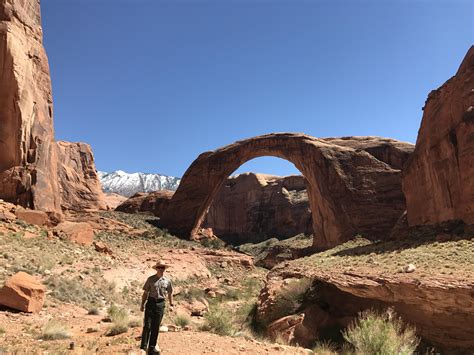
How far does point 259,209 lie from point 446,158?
36.3 meters

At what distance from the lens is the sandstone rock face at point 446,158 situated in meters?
14.0

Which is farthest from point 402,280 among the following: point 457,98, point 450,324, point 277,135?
point 277,135

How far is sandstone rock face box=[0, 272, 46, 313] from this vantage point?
7781mm

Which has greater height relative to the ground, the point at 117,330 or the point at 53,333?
the point at 53,333

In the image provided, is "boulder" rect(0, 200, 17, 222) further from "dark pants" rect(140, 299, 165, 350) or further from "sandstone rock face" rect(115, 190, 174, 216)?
"sandstone rock face" rect(115, 190, 174, 216)

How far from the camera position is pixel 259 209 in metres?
51.2

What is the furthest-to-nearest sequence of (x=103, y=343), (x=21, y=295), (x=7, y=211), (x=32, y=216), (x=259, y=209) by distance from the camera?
1. (x=259, y=209)
2. (x=32, y=216)
3. (x=7, y=211)
4. (x=21, y=295)
5. (x=103, y=343)

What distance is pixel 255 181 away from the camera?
53531 millimetres

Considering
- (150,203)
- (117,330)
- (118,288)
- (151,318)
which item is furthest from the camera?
(150,203)

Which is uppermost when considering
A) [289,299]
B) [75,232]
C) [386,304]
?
[75,232]

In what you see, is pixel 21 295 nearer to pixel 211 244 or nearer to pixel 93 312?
pixel 93 312

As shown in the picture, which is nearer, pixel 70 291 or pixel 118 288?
pixel 70 291

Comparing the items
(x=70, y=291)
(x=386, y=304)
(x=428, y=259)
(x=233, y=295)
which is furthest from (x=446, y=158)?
(x=70, y=291)

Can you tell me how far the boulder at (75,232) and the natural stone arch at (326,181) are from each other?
14.5 metres
